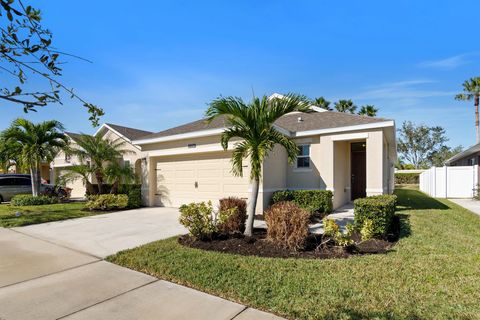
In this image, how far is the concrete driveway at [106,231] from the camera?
723 cm

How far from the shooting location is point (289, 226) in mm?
6152

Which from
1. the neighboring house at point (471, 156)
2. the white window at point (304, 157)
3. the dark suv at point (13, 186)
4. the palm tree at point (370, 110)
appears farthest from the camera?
the palm tree at point (370, 110)

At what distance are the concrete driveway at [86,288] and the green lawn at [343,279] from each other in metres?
0.34

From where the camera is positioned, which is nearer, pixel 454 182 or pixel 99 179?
pixel 99 179

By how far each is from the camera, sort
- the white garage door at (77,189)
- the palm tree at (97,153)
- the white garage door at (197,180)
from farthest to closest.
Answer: the white garage door at (77,189) → the palm tree at (97,153) → the white garage door at (197,180)

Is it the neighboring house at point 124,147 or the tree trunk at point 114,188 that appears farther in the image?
the neighboring house at point 124,147

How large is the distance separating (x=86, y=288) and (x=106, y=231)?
478cm

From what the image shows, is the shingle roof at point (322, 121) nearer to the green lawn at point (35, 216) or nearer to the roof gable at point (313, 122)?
the roof gable at point (313, 122)

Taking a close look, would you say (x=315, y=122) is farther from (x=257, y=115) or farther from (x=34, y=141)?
(x=34, y=141)

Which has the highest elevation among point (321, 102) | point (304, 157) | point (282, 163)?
point (321, 102)

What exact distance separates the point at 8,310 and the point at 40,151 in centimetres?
1513

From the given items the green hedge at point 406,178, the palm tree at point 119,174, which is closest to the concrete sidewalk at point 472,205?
the palm tree at point 119,174

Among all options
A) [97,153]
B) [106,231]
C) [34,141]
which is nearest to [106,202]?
[97,153]

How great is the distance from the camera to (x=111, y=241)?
7629 millimetres
